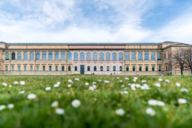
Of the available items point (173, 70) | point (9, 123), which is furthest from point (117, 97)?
point (173, 70)

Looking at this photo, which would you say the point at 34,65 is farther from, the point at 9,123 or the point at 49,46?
the point at 9,123

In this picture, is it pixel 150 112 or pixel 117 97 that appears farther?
pixel 117 97

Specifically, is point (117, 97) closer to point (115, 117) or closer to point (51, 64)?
point (115, 117)

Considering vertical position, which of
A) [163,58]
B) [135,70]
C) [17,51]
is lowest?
[135,70]

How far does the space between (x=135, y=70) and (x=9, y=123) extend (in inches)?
1873

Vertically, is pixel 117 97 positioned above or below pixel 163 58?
below

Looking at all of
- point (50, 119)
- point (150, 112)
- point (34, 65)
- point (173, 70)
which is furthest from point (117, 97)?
point (34, 65)

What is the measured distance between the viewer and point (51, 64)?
45.2 m

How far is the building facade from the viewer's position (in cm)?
4441

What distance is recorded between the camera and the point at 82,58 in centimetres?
4472

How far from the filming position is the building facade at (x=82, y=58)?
146ft

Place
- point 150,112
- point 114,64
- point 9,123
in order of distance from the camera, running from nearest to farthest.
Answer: point 9,123, point 150,112, point 114,64

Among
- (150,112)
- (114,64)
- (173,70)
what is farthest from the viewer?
(114,64)

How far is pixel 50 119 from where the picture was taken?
56.2 inches
